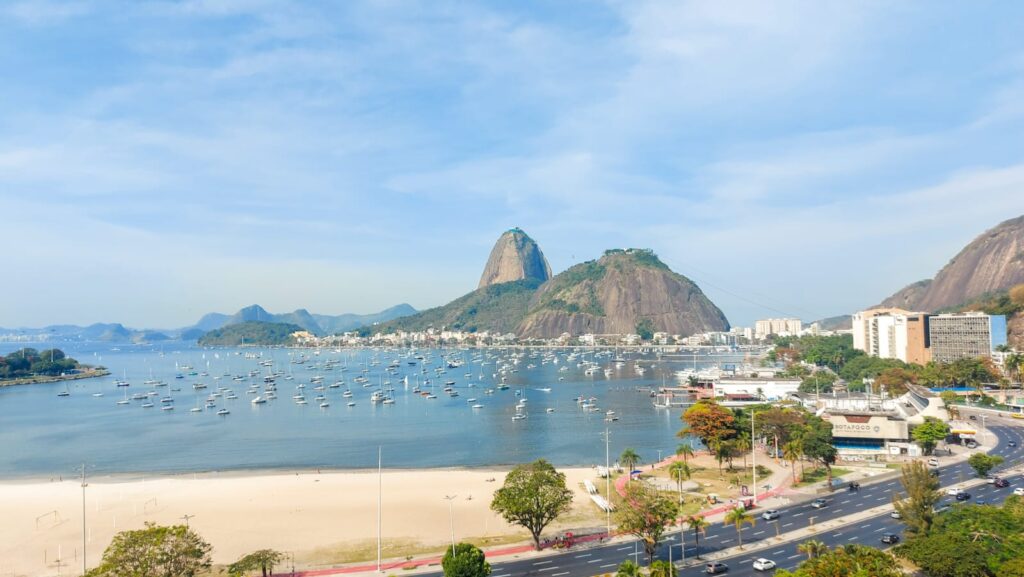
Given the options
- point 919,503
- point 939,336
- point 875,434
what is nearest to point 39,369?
point 875,434

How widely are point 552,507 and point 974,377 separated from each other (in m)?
70.8

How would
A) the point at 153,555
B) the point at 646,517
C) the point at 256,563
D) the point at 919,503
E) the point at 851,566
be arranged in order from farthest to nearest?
the point at 919,503 → the point at 646,517 → the point at 256,563 → the point at 153,555 → the point at 851,566

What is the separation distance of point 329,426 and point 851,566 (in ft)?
216

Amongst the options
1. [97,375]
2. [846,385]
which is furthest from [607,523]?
[97,375]

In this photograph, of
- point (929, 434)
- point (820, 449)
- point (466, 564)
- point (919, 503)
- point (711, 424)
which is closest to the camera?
point (466, 564)

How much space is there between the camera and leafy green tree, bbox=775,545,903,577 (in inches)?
754

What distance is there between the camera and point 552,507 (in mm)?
29734

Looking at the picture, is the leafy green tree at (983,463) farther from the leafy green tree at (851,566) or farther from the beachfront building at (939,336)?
the beachfront building at (939,336)

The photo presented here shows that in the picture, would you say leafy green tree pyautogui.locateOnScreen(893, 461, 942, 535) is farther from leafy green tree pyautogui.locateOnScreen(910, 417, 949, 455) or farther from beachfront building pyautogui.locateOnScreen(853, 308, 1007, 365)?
beachfront building pyautogui.locateOnScreen(853, 308, 1007, 365)

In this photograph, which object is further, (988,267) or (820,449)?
(988,267)

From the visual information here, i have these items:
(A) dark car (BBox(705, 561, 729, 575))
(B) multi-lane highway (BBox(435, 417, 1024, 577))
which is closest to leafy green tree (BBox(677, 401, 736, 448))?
(B) multi-lane highway (BBox(435, 417, 1024, 577))

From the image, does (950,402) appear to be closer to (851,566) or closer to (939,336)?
(939,336)

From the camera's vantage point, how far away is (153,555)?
70.9 feet

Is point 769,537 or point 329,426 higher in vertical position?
point 769,537
